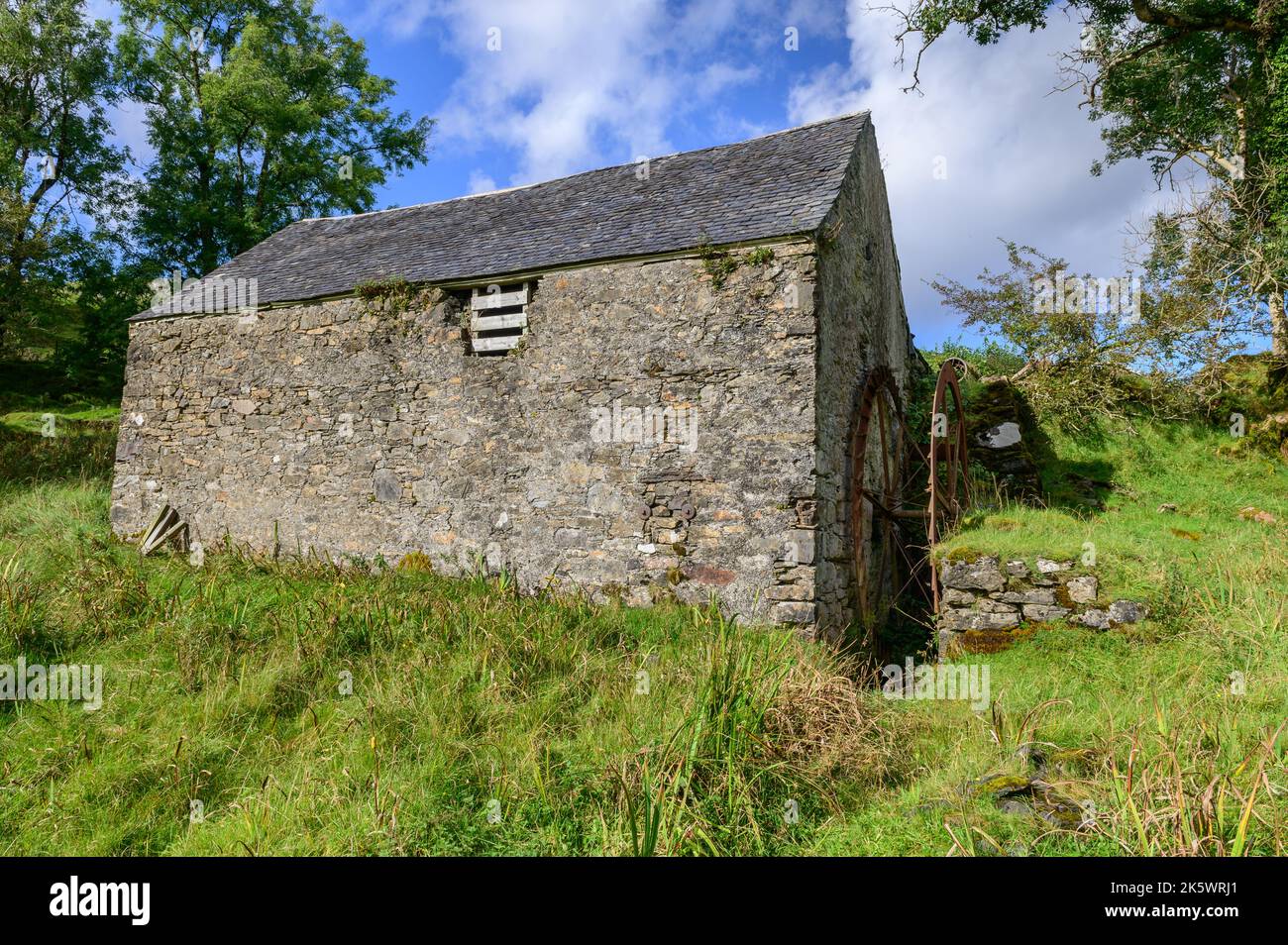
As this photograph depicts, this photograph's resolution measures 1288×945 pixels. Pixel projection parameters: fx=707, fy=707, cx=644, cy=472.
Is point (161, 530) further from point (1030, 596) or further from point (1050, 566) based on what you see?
point (1050, 566)

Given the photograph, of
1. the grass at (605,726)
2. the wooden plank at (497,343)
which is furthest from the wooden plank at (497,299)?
the grass at (605,726)

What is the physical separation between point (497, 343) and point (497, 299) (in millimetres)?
556

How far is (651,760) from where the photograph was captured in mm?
4203

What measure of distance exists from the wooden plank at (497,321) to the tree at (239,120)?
507 inches

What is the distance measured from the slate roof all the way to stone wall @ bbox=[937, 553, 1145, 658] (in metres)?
3.68

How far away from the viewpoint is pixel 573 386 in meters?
7.98

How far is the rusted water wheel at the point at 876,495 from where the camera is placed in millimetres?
7859

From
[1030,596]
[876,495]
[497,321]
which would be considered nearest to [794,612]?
[1030,596]

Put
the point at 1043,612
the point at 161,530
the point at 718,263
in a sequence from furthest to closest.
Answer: the point at 161,530 → the point at 718,263 → the point at 1043,612

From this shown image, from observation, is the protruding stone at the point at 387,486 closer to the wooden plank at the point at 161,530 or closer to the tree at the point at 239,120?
the wooden plank at the point at 161,530
